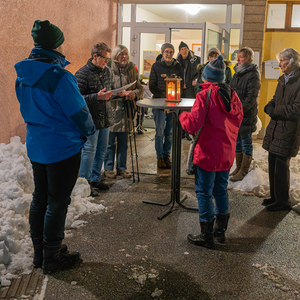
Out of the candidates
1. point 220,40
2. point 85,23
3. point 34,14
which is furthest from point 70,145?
point 220,40

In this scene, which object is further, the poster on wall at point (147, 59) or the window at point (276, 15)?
the poster on wall at point (147, 59)

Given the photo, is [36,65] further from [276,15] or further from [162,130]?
[276,15]

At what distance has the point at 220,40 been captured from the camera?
8.61 meters

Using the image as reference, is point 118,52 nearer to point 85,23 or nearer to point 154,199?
point 154,199

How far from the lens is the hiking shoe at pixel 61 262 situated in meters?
2.66

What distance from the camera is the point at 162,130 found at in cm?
570

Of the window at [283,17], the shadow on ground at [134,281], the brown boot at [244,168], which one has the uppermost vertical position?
the window at [283,17]

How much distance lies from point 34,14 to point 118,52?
1.67 meters

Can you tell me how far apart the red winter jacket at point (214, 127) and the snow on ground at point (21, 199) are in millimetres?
1508

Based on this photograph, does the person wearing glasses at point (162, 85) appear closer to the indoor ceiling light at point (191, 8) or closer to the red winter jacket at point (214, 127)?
the red winter jacket at point (214, 127)

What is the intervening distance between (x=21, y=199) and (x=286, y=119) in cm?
292

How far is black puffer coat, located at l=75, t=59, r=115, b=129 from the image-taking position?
13.7ft

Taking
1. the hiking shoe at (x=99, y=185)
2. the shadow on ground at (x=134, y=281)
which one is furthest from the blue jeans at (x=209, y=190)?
the hiking shoe at (x=99, y=185)

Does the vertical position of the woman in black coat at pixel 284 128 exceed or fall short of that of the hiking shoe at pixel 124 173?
it exceeds it
